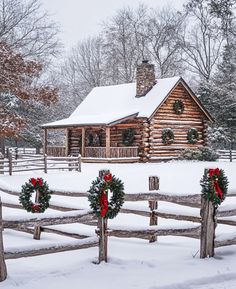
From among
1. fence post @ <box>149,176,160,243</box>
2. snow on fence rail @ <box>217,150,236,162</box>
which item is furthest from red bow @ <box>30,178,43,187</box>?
snow on fence rail @ <box>217,150,236,162</box>

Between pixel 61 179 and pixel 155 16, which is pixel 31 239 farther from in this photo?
pixel 155 16

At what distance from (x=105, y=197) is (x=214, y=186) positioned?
1.76 m

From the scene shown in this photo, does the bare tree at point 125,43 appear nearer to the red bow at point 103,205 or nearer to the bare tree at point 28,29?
the bare tree at point 28,29

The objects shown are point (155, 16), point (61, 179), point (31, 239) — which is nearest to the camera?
point (31, 239)

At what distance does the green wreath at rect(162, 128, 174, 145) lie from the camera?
111 ft

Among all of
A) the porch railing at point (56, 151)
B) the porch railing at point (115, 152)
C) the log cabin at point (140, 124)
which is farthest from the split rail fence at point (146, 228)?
the porch railing at point (56, 151)

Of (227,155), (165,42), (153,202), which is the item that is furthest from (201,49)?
(153,202)

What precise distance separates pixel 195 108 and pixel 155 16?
23.5 meters

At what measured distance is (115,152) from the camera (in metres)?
31.0

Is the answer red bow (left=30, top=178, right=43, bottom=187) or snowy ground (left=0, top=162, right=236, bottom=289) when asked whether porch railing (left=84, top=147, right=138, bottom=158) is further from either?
red bow (left=30, top=178, right=43, bottom=187)

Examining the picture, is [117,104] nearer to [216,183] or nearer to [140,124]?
[140,124]

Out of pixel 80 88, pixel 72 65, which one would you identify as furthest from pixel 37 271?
pixel 72 65

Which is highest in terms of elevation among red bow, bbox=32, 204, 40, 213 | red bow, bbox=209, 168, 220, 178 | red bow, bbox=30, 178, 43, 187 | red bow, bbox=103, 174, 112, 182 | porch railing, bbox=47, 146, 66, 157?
porch railing, bbox=47, 146, 66, 157

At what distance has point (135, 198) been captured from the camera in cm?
817
